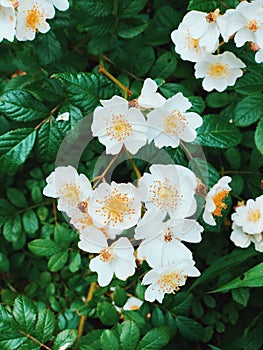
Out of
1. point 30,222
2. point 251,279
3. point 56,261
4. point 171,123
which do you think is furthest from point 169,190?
point 30,222

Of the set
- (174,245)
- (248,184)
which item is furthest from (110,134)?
(248,184)

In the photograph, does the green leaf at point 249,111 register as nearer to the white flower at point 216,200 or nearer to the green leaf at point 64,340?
the white flower at point 216,200

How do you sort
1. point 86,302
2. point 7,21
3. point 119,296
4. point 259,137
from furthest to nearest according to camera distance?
point 86,302
point 119,296
point 259,137
point 7,21

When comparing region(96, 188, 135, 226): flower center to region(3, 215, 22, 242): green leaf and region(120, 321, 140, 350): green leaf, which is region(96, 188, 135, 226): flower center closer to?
region(120, 321, 140, 350): green leaf

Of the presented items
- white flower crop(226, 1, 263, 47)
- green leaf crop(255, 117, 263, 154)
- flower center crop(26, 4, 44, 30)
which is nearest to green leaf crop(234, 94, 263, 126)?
green leaf crop(255, 117, 263, 154)

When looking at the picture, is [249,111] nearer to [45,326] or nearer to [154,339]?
[154,339]

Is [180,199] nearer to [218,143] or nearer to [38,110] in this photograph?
[218,143]

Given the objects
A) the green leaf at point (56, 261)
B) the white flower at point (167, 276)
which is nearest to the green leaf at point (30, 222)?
the green leaf at point (56, 261)
